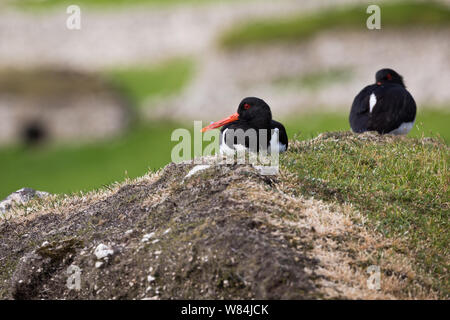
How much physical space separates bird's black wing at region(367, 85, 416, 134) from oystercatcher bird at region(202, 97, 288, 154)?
3339 millimetres

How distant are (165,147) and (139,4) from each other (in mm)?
30188

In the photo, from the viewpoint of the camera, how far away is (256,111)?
11.2 m

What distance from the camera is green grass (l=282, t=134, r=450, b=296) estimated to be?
8633 millimetres

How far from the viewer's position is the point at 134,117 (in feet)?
158

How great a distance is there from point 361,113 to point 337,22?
30316mm

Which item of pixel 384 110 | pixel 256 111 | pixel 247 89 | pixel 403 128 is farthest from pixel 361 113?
pixel 247 89

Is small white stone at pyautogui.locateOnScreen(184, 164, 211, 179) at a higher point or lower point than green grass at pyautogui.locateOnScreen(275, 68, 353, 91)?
higher

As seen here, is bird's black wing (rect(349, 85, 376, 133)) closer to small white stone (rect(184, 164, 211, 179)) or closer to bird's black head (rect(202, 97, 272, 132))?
bird's black head (rect(202, 97, 272, 132))

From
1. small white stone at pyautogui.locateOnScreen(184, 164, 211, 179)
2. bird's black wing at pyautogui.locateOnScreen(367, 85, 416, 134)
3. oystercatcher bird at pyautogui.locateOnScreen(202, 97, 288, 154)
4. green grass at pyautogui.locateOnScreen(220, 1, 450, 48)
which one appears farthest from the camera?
green grass at pyautogui.locateOnScreen(220, 1, 450, 48)

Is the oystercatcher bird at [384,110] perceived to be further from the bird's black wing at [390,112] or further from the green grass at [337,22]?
the green grass at [337,22]

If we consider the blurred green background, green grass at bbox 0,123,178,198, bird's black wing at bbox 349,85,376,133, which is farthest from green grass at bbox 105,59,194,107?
bird's black wing at bbox 349,85,376,133

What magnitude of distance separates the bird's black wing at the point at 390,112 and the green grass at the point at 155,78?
41.3m

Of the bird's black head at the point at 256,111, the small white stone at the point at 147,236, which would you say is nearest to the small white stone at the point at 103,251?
the small white stone at the point at 147,236

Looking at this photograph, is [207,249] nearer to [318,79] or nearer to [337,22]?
[318,79]
